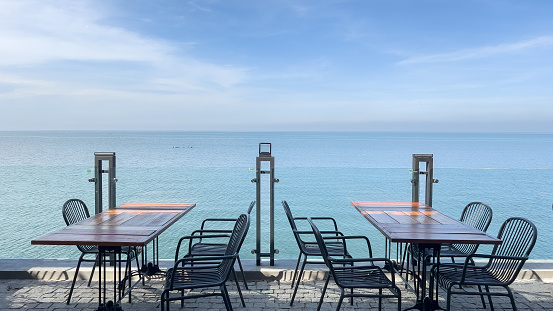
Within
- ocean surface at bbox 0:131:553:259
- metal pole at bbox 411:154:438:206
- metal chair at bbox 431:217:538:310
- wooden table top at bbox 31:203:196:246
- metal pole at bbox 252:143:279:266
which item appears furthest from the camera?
ocean surface at bbox 0:131:553:259

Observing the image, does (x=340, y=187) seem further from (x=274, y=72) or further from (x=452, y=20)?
(x=274, y=72)

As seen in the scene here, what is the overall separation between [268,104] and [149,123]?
648 inches

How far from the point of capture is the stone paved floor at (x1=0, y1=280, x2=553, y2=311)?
3623 mm

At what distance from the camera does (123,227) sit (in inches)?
133

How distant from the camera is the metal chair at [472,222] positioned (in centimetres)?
389

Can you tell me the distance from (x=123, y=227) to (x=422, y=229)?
2.28 meters

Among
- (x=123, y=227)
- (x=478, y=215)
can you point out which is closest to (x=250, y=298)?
(x=123, y=227)

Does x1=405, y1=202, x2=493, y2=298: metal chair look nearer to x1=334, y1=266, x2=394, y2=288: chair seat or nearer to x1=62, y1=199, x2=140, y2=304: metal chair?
x1=334, y1=266, x2=394, y2=288: chair seat

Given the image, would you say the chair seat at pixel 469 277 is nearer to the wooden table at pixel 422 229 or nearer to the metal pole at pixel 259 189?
the wooden table at pixel 422 229

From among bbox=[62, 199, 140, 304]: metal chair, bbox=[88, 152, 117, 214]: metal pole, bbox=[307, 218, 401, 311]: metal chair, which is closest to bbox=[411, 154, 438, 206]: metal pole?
bbox=[307, 218, 401, 311]: metal chair

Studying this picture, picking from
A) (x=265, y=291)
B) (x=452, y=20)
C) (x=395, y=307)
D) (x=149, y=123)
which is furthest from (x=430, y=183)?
(x=149, y=123)

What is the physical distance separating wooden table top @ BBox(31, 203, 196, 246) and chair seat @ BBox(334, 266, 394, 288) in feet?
4.45

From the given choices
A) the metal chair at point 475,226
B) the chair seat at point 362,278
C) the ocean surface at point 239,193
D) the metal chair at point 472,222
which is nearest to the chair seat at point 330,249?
the chair seat at point 362,278

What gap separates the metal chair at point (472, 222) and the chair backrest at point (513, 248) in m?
0.18
